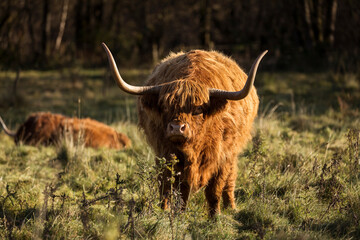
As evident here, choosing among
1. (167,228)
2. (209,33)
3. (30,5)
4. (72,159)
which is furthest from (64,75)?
(167,228)

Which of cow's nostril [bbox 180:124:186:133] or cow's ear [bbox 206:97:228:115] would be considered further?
cow's ear [bbox 206:97:228:115]

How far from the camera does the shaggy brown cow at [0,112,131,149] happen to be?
5.97 m

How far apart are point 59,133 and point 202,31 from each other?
10362 mm

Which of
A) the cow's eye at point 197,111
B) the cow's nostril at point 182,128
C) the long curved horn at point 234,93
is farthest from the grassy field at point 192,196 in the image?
→ the long curved horn at point 234,93

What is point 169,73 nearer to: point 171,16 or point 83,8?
point 171,16

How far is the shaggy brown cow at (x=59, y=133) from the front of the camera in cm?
597

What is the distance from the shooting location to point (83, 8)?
18.3 meters

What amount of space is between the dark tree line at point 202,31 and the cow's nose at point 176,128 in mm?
9707

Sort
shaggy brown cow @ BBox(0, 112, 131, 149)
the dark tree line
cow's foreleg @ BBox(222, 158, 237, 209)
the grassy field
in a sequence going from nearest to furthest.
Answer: the grassy field, cow's foreleg @ BBox(222, 158, 237, 209), shaggy brown cow @ BBox(0, 112, 131, 149), the dark tree line

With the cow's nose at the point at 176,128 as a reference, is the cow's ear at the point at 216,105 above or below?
above

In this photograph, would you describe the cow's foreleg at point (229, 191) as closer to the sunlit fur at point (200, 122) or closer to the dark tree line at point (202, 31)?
the sunlit fur at point (200, 122)

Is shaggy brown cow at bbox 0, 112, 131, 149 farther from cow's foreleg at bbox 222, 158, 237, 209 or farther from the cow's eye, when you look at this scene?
the cow's eye

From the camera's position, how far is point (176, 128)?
287 centimetres

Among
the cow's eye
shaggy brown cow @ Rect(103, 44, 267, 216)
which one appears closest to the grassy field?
shaggy brown cow @ Rect(103, 44, 267, 216)
